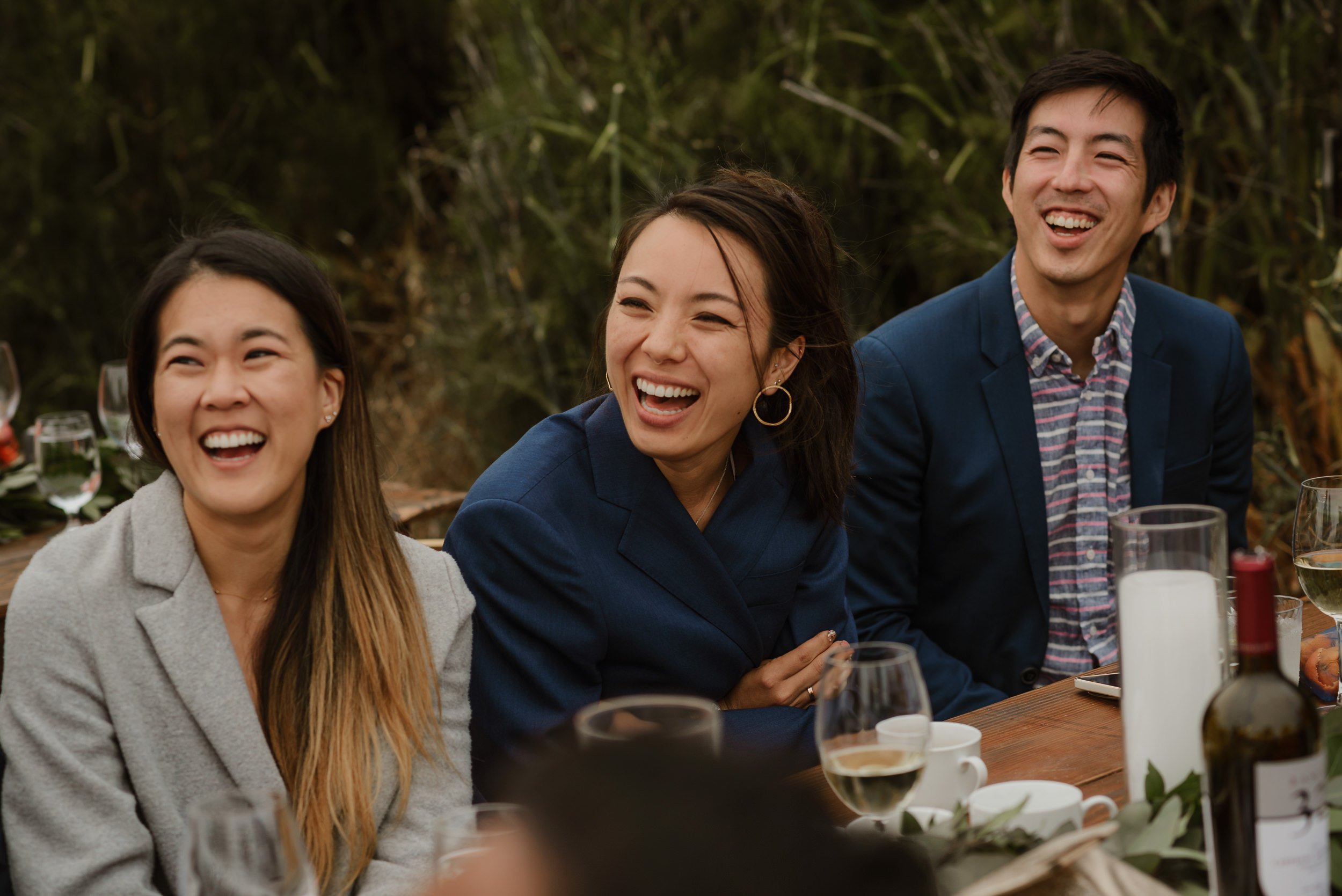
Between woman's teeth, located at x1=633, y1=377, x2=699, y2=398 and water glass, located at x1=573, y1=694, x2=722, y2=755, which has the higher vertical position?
woman's teeth, located at x1=633, y1=377, x2=699, y2=398

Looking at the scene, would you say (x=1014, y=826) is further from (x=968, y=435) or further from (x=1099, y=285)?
(x=1099, y=285)

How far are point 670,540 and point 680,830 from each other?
1.39 m

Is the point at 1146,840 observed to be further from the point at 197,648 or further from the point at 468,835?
the point at 197,648

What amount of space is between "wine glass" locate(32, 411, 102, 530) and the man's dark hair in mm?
1949

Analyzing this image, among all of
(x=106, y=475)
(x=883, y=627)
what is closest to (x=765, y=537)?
(x=883, y=627)

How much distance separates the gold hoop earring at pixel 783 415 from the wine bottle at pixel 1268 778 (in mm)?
1218

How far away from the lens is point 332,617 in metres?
1.85

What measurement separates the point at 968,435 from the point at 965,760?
1274 mm

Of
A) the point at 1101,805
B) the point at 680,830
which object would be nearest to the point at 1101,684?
the point at 1101,805

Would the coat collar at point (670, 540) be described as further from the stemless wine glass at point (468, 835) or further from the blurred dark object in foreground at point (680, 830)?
the blurred dark object in foreground at point (680, 830)

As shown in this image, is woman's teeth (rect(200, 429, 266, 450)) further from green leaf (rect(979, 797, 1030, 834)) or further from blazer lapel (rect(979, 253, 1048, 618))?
blazer lapel (rect(979, 253, 1048, 618))

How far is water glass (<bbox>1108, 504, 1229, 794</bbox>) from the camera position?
48.8 inches

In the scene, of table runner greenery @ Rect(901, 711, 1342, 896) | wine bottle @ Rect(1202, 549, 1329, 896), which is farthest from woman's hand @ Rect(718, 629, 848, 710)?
wine bottle @ Rect(1202, 549, 1329, 896)

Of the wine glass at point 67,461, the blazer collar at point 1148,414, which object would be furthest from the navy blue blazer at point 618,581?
the wine glass at point 67,461
